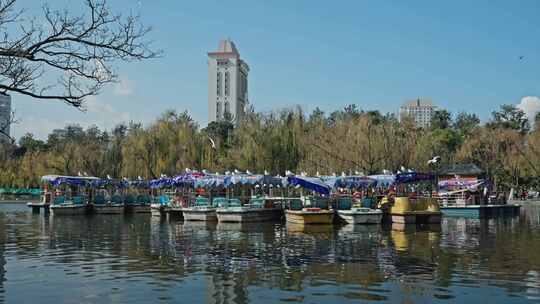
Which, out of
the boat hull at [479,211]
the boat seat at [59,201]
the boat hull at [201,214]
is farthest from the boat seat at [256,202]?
the boat seat at [59,201]

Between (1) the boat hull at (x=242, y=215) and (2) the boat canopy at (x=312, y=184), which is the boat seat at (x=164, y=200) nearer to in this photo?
(1) the boat hull at (x=242, y=215)

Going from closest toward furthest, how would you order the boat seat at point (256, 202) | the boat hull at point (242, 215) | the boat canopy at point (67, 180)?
the boat hull at point (242, 215) < the boat seat at point (256, 202) < the boat canopy at point (67, 180)

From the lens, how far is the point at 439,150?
205 feet

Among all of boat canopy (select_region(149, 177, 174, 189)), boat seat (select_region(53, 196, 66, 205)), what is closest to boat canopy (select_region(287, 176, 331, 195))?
boat canopy (select_region(149, 177, 174, 189))

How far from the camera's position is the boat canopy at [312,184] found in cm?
3472

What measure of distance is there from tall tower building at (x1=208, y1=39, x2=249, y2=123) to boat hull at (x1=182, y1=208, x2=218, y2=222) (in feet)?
431

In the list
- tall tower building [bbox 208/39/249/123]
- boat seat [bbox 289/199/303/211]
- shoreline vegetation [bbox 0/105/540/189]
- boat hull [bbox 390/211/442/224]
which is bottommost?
boat hull [bbox 390/211/442/224]

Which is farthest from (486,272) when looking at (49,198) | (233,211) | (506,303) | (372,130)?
(49,198)

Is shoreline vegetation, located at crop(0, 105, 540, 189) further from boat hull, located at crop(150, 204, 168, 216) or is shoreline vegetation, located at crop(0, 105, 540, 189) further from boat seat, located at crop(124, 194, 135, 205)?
boat hull, located at crop(150, 204, 168, 216)

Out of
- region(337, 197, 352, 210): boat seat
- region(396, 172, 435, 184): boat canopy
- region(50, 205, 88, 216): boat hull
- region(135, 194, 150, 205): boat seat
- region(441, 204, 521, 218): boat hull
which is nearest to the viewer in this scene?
region(337, 197, 352, 210): boat seat

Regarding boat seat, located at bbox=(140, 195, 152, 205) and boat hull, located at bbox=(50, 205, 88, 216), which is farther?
boat seat, located at bbox=(140, 195, 152, 205)

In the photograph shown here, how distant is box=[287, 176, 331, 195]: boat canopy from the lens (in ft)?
114

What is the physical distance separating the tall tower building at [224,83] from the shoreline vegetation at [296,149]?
328 ft

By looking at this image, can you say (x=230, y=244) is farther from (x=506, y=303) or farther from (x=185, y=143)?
(x=185, y=143)
